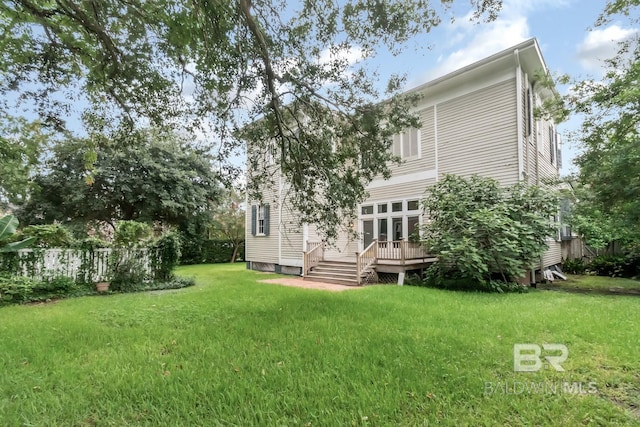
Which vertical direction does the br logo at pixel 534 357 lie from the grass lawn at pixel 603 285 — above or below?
above

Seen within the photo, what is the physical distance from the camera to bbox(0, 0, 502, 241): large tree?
201 inches

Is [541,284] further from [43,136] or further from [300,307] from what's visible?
[43,136]

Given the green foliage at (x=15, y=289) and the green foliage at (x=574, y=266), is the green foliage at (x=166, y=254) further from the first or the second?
the green foliage at (x=574, y=266)

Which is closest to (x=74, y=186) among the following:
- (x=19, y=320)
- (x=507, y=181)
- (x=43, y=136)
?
(x=43, y=136)

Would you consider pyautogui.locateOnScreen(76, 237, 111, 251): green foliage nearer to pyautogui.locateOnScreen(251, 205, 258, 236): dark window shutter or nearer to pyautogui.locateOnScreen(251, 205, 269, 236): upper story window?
pyautogui.locateOnScreen(251, 205, 269, 236): upper story window

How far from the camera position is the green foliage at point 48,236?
28.1 ft

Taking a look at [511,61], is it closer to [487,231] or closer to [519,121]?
[519,121]

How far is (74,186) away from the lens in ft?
53.5

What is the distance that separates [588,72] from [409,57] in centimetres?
652

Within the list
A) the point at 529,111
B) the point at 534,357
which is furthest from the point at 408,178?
the point at 534,357

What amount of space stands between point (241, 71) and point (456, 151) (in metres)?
7.32

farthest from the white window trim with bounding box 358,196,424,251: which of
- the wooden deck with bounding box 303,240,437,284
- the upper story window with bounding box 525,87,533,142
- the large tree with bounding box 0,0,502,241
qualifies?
A: the large tree with bounding box 0,0,502,241

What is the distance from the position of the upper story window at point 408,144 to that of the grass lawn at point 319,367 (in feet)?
21.3

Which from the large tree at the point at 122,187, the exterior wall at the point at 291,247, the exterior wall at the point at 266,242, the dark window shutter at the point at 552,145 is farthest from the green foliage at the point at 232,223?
the dark window shutter at the point at 552,145
